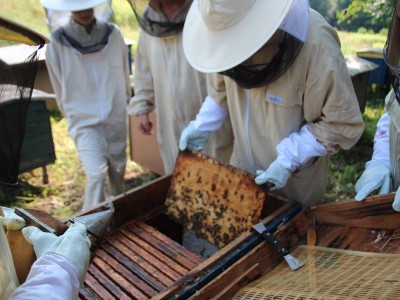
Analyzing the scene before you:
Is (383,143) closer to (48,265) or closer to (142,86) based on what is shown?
(48,265)

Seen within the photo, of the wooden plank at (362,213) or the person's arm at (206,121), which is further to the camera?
the person's arm at (206,121)

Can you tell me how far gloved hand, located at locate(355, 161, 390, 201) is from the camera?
1545mm

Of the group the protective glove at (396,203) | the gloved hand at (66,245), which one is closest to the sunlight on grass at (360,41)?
the protective glove at (396,203)

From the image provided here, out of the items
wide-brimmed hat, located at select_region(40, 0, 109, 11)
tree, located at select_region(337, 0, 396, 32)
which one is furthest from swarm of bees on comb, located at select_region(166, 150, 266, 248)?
tree, located at select_region(337, 0, 396, 32)

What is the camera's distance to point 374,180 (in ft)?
5.25

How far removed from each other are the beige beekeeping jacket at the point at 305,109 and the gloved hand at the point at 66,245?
1054mm

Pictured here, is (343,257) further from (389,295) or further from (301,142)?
(301,142)

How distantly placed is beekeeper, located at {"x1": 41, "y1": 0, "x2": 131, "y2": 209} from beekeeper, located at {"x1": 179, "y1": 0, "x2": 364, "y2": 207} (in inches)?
49.8

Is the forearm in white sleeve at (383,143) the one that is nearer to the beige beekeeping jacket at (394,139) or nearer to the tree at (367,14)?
the beige beekeeping jacket at (394,139)

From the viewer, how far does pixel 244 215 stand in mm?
1646

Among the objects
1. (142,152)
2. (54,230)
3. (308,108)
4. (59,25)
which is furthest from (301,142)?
(142,152)

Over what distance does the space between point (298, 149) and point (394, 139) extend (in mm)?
385

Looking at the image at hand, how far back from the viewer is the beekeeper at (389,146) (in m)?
1.23

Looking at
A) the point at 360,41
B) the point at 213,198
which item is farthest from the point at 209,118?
the point at 360,41
